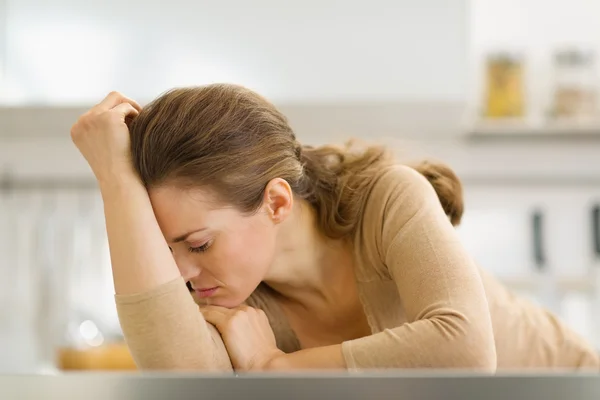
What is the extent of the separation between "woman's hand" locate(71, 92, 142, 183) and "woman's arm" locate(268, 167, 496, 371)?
0.96 feet

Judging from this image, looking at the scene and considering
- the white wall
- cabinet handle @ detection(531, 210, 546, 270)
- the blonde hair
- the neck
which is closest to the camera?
the blonde hair

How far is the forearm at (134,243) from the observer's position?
A: 0.88 meters

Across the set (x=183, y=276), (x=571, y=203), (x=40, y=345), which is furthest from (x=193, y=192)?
(x=571, y=203)

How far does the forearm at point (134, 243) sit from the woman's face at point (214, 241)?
34 mm

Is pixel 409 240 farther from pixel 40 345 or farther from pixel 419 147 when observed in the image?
pixel 40 345

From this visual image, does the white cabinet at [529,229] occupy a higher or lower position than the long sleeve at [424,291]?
lower

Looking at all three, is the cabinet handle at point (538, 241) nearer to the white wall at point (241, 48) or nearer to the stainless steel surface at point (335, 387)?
the white wall at point (241, 48)

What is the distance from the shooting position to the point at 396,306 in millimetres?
1098

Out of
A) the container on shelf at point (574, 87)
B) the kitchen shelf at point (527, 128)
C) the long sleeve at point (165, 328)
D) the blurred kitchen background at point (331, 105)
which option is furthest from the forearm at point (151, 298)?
the container on shelf at point (574, 87)

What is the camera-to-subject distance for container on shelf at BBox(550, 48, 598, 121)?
2.06 meters

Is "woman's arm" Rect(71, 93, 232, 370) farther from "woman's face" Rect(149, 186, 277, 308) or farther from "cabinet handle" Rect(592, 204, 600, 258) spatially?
"cabinet handle" Rect(592, 204, 600, 258)

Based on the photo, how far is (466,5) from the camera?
6.01ft

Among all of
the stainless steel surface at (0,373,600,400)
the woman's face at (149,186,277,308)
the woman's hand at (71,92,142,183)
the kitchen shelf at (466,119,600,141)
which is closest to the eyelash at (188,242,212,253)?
the woman's face at (149,186,277,308)

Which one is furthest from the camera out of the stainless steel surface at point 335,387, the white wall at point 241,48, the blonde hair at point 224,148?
the white wall at point 241,48
